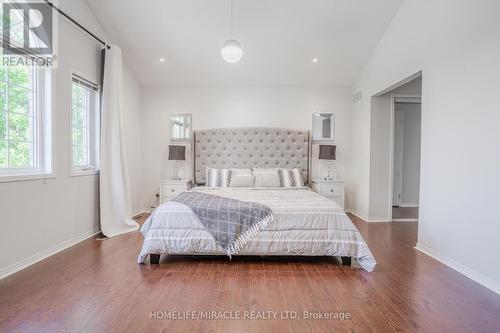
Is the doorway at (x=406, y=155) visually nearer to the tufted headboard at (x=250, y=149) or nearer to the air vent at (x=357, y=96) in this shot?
the air vent at (x=357, y=96)

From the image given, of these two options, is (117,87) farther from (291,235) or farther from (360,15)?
(360,15)

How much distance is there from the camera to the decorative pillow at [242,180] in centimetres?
414

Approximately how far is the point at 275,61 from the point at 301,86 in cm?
85

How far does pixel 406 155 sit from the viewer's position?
228 inches

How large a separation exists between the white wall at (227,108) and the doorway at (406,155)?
1.60 m

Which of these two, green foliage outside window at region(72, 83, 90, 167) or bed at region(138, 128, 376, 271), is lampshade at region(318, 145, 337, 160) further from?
green foliage outside window at region(72, 83, 90, 167)

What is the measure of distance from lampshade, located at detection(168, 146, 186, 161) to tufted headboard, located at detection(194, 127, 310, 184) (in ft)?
1.16

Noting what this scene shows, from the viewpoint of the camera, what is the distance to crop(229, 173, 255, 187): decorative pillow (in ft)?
13.6

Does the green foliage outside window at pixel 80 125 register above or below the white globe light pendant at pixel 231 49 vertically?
below

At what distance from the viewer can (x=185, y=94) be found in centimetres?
494

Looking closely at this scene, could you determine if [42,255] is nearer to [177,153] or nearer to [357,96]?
[177,153]

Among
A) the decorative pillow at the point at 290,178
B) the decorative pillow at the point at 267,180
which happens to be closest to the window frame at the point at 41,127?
the decorative pillow at the point at 267,180

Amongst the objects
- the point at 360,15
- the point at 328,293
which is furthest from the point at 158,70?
the point at 328,293

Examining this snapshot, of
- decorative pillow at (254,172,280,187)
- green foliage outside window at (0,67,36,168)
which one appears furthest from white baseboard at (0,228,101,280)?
decorative pillow at (254,172,280,187)
